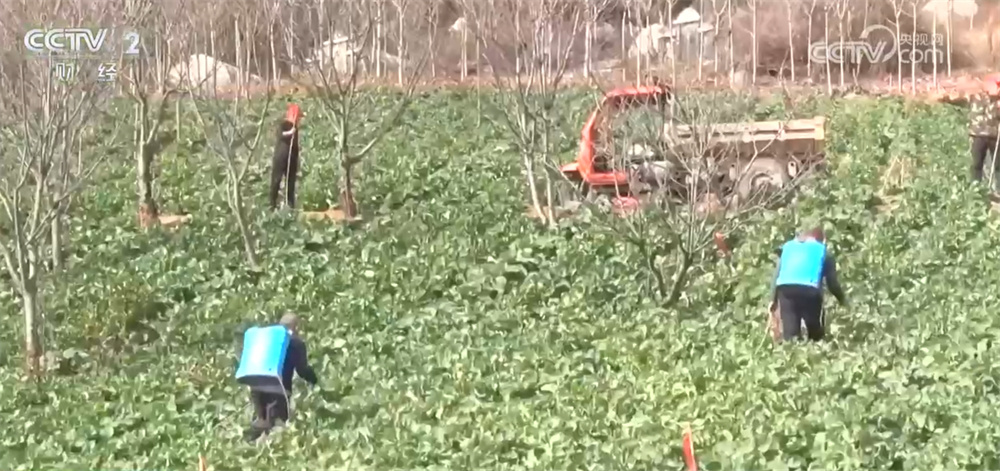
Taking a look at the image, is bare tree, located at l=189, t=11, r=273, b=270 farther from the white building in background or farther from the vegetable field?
the white building in background

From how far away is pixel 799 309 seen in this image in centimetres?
848

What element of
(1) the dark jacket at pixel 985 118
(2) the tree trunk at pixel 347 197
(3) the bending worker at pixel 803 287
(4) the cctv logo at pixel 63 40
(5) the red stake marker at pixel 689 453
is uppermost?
(4) the cctv logo at pixel 63 40

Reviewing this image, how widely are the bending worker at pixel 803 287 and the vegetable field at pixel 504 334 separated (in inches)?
8.5

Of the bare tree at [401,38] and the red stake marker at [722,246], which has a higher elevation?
the bare tree at [401,38]

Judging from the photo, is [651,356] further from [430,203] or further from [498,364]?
[430,203]

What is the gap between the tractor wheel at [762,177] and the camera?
1056cm

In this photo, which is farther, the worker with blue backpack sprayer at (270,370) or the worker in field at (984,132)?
the worker in field at (984,132)

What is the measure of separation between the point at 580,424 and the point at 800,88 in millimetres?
10010

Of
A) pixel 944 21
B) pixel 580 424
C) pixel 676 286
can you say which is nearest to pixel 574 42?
pixel 676 286

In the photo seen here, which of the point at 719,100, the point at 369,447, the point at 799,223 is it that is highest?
the point at 719,100

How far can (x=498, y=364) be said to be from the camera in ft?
27.6

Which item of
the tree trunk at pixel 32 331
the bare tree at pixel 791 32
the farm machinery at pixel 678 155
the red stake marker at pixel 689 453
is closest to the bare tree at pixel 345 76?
the farm machinery at pixel 678 155

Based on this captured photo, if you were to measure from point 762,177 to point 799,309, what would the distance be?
3156 millimetres

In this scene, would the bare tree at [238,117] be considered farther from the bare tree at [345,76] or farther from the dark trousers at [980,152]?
the dark trousers at [980,152]
